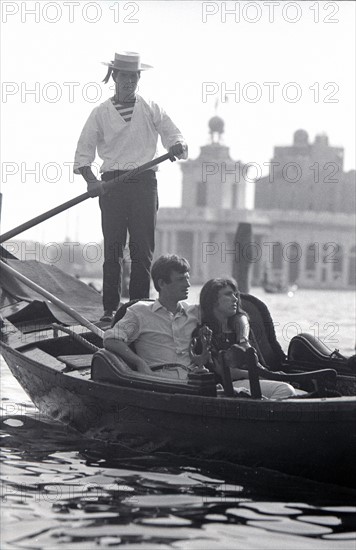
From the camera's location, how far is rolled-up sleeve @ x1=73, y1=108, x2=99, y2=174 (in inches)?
248

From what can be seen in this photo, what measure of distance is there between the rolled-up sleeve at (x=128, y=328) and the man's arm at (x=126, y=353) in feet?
0.05

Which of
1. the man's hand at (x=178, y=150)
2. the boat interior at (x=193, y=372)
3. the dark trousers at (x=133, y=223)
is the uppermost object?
the man's hand at (x=178, y=150)

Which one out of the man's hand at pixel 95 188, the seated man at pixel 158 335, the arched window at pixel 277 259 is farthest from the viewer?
the arched window at pixel 277 259

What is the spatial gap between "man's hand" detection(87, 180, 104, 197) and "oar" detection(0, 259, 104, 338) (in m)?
0.59

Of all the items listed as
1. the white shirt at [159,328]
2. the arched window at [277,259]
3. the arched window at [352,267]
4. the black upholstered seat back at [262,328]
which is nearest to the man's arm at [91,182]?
the black upholstered seat back at [262,328]

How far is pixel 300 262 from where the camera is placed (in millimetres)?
72062

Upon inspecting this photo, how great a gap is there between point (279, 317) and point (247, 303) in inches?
632

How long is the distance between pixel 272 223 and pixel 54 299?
65.1 meters

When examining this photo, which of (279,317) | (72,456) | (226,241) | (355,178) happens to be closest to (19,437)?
(72,456)

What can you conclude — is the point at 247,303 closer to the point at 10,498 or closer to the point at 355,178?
the point at 10,498

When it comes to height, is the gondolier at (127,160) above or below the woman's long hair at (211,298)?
above

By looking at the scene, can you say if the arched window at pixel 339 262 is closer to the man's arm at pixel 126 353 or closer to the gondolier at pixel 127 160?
the gondolier at pixel 127 160

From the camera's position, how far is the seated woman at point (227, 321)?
189 inches

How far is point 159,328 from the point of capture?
16.5 feet
